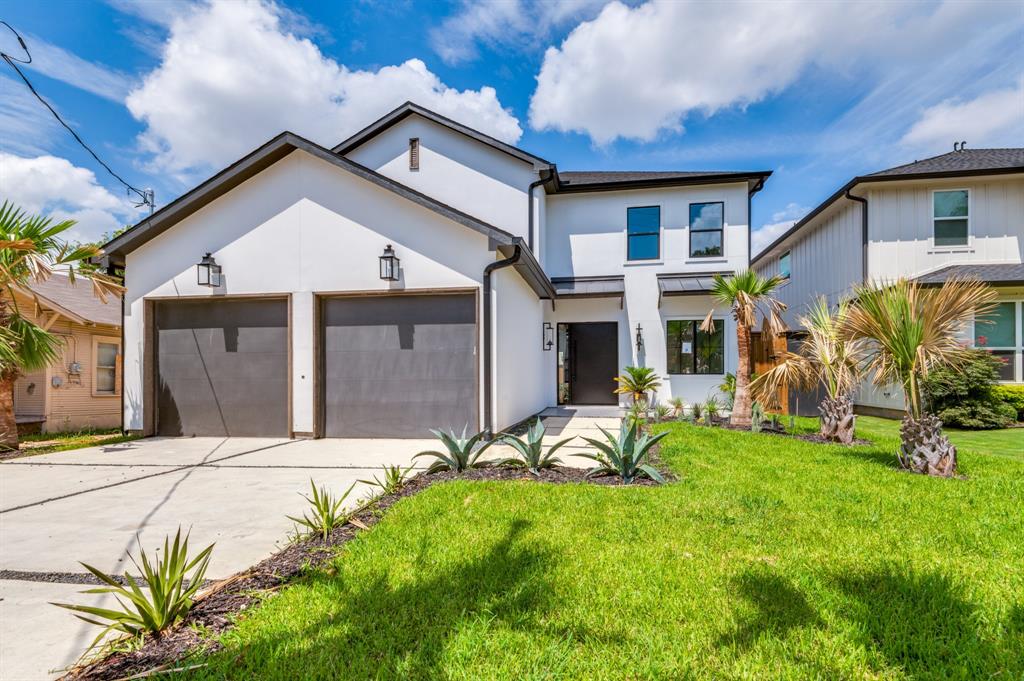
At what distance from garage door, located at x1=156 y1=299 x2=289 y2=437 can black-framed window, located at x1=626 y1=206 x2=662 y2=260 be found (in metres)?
9.06

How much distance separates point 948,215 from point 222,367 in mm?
17165

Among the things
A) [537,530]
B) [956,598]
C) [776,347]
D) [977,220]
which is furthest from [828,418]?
[977,220]

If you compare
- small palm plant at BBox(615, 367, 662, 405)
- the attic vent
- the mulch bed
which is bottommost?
the mulch bed

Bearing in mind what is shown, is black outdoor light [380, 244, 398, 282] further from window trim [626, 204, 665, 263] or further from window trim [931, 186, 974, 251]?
window trim [931, 186, 974, 251]

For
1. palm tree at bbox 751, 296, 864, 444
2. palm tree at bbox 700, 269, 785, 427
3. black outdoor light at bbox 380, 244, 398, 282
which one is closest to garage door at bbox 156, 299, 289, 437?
black outdoor light at bbox 380, 244, 398, 282

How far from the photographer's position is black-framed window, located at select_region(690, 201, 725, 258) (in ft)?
40.4

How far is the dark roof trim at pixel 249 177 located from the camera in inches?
309

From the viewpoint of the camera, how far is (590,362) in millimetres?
13234

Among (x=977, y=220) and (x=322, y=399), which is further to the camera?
(x=977, y=220)

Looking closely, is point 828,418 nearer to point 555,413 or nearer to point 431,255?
point 555,413

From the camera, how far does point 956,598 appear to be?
250cm

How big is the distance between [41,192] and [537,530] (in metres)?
18.3

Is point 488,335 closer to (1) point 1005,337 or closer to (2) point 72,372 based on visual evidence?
(2) point 72,372

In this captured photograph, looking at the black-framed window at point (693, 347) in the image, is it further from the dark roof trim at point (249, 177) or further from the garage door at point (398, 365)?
the garage door at point (398, 365)
